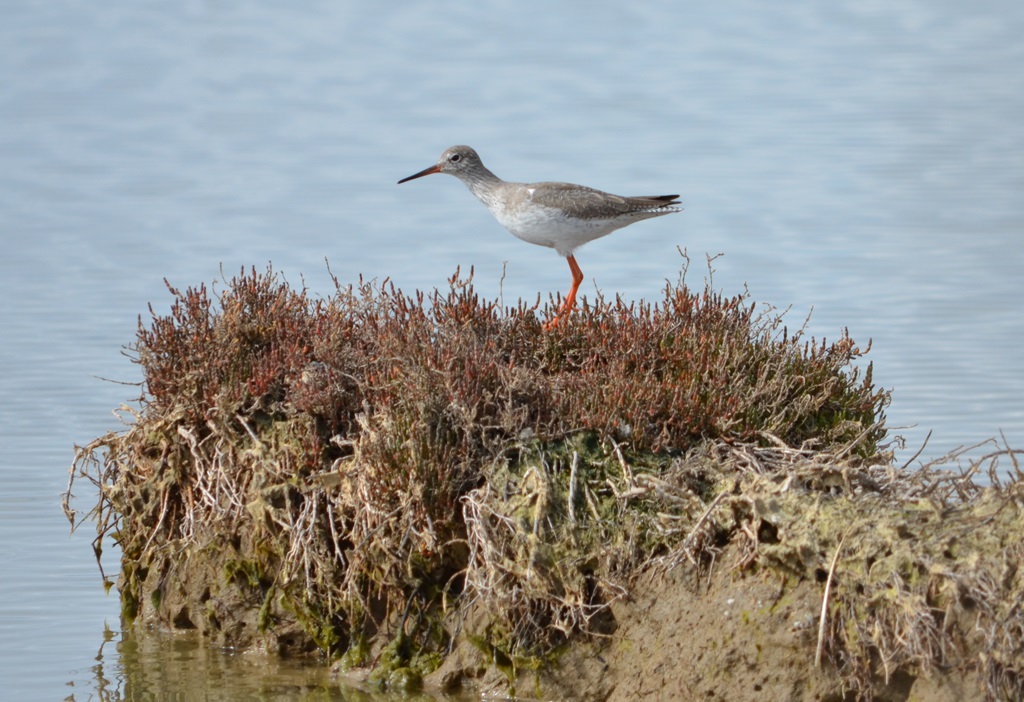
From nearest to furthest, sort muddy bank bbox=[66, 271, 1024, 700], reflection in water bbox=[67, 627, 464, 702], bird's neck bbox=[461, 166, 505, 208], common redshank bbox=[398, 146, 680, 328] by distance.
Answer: muddy bank bbox=[66, 271, 1024, 700]
reflection in water bbox=[67, 627, 464, 702]
common redshank bbox=[398, 146, 680, 328]
bird's neck bbox=[461, 166, 505, 208]

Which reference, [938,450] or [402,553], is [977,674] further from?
[938,450]

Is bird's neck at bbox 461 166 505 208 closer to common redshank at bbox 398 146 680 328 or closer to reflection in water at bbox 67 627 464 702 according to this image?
common redshank at bbox 398 146 680 328

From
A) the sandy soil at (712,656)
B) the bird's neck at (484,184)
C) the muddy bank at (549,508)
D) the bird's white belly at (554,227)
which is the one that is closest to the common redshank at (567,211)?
the bird's white belly at (554,227)

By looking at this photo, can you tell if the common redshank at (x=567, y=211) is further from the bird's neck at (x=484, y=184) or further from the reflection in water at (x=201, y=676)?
the reflection in water at (x=201, y=676)

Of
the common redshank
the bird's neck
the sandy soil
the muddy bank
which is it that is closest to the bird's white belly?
the common redshank

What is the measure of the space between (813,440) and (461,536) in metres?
2.09

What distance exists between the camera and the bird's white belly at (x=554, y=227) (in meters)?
10.6

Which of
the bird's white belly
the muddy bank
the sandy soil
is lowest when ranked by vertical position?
the sandy soil

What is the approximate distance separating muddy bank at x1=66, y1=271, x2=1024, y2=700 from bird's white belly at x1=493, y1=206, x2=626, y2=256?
Result: 5.45 ft

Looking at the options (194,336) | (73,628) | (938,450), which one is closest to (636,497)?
(194,336)

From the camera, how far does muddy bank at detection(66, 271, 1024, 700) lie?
670 centimetres

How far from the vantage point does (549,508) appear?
744cm

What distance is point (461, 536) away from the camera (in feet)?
25.3

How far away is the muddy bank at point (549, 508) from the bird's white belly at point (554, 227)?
5.45 ft
